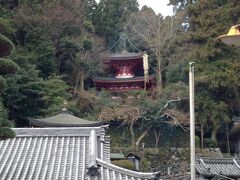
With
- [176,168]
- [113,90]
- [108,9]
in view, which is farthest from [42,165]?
[108,9]

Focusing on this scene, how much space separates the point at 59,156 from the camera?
1305 centimetres

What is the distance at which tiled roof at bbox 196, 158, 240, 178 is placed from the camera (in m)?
27.2

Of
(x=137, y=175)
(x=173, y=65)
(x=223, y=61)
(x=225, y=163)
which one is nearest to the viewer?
(x=137, y=175)

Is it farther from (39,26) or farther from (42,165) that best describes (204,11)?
(42,165)

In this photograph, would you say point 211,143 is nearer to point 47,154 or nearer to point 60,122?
point 60,122

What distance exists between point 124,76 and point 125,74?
37 centimetres

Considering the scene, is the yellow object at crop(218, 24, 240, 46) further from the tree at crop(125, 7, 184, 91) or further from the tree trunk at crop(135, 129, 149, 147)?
the tree at crop(125, 7, 184, 91)

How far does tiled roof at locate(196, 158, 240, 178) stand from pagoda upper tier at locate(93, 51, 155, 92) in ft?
43.0

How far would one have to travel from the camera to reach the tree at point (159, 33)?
131ft

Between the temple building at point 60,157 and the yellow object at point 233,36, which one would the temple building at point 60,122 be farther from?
the yellow object at point 233,36

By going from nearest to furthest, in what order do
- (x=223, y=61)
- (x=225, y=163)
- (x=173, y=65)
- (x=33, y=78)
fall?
(x=225, y=163) → (x=33, y=78) → (x=223, y=61) → (x=173, y=65)

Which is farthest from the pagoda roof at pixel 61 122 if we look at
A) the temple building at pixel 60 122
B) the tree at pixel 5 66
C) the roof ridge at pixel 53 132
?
the tree at pixel 5 66

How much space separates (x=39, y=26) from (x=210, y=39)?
1162 cm

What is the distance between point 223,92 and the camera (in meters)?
36.8
